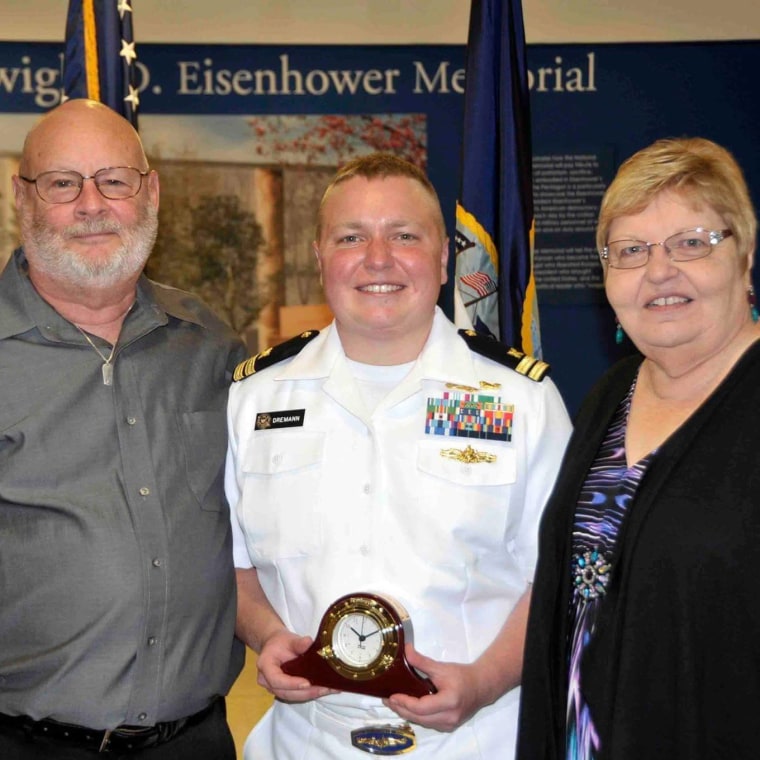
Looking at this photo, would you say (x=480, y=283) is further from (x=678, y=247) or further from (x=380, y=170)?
(x=678, y=247)

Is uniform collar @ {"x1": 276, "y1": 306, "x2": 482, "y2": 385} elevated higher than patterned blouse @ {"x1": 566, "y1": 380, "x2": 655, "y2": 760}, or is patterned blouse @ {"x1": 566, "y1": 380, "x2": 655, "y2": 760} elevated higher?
uniform collar @ {"x1": 276, "y1": 306, "x2": 482, "y2": 385}

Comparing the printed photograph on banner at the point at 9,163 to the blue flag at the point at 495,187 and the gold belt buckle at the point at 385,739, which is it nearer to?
the blue flag at the point at 495,187

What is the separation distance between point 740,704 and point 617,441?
0.56 metres

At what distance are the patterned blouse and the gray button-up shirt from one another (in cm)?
91

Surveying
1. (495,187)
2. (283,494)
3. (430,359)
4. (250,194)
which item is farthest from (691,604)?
(250,194)

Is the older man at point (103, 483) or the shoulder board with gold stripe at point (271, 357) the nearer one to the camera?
the older man at point (103, 483)

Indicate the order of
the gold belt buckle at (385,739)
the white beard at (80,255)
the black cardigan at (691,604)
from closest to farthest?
the black cardigan at (691,604) → the gold belt buckle at (385,739) → the white beard at (80,255)

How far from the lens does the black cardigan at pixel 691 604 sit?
1.77 metres

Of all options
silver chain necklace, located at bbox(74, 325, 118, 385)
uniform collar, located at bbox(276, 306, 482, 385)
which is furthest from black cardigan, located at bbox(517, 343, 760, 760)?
silver chain necklace, located at bbox(74, 325, 118, 385)

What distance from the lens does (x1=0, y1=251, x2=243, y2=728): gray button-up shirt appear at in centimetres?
230

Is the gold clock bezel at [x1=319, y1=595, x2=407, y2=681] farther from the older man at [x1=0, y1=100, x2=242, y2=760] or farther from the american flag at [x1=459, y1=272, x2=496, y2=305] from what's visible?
the american flag at [x1=459, y1=272, x2=496, y2=305]

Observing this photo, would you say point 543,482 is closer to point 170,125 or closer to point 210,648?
point 210,648

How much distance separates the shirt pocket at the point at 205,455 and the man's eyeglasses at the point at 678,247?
1118mm

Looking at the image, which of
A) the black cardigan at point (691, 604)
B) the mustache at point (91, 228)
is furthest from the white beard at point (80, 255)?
the black cardigan at point (691, 604)
